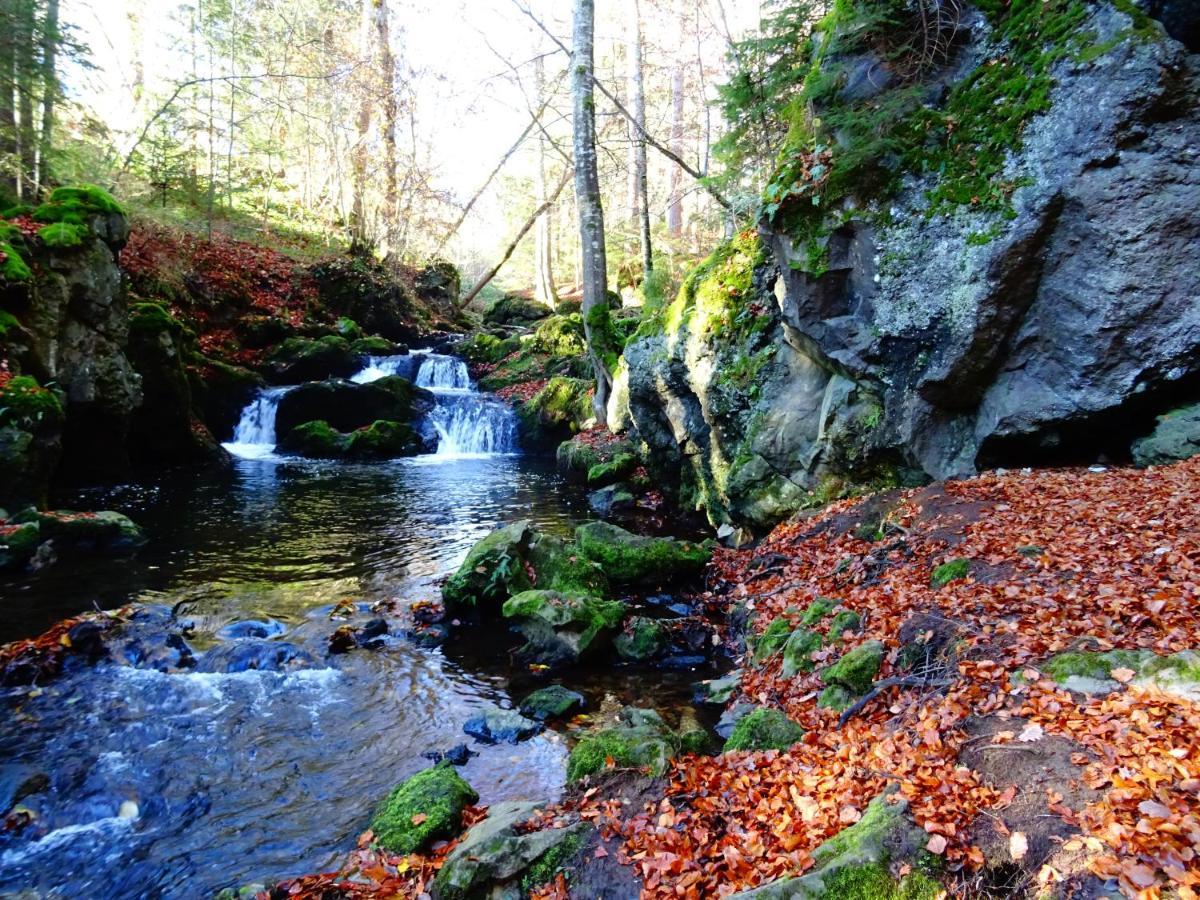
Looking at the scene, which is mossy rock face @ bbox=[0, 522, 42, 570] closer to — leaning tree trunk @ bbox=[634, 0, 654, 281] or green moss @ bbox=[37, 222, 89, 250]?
green moss @ bbox=[37, 222, 89, 250]

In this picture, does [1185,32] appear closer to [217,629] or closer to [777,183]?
[777,183]

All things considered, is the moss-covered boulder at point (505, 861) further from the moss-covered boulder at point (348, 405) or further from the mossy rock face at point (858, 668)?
the moss-covered boulder at point (348, 405)

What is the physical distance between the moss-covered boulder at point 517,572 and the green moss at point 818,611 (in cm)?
293

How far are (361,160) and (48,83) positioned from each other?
43.5 ft

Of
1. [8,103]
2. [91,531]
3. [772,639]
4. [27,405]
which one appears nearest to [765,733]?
[772,639]

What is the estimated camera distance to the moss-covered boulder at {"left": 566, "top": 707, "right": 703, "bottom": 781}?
5020 millimetres

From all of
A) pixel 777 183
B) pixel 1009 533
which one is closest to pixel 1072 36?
pixel 777 183

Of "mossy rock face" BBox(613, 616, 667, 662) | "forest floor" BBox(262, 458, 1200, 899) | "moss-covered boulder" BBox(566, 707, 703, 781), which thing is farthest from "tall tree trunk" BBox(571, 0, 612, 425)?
"moss-covered boulder" BBox(566, 707, 703, 781)

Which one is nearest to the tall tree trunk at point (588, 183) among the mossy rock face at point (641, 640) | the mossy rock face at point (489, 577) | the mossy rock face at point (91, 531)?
the mossy rock face at point (489, 577)

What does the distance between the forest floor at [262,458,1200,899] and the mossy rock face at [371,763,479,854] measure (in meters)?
0.14

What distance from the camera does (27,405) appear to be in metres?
11.2

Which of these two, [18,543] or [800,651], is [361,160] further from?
[800,651]

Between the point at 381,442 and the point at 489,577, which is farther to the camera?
the point at 381,442

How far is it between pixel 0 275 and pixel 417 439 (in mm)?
10879
